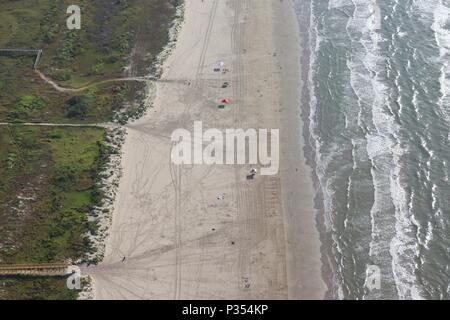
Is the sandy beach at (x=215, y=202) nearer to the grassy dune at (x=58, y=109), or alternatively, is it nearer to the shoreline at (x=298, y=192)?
the shoreline at (x=298, y=192)

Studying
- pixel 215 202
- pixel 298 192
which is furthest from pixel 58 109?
pixel 298 192

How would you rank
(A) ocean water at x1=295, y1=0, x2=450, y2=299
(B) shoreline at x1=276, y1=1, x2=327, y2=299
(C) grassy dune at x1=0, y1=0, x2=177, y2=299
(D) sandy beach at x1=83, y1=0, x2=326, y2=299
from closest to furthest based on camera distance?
(D) sandy beach at x1=83, y1=0, x2=326, y2=299 < (B) shoreline at x1=276, y1=1, x2=327, y2=299 < (A) ocean water at x1=295, y1=0, x2=450, y2=299 < (C) grassy dune at x1=0, y1=0, x2=177, y2=299

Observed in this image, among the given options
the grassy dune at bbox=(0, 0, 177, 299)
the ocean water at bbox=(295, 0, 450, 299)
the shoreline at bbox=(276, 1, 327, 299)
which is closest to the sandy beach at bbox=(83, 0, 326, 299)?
the shoreline at bbox=(276, 1, 327, 299)

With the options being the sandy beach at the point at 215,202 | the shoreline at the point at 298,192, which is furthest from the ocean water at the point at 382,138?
the sandy beach at the point at 215,202

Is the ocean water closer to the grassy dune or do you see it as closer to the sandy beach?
the sandy beach

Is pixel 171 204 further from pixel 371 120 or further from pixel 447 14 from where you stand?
pixel 447 14
